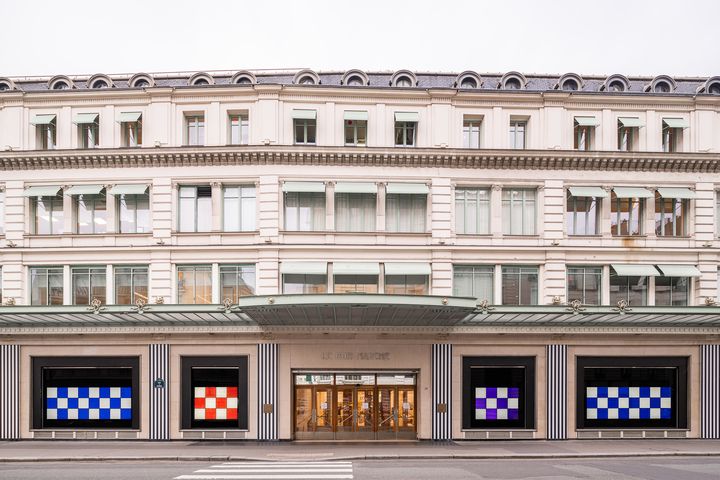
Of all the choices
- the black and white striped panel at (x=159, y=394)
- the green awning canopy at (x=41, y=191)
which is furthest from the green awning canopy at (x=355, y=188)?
the green awning canopy at (x=41, y=191)

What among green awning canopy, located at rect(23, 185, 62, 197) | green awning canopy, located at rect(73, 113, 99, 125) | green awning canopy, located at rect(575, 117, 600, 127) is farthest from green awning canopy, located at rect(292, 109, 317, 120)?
green awning canopy, located at rect(575, 117, 600, 127)

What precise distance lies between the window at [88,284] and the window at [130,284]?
2.43ft

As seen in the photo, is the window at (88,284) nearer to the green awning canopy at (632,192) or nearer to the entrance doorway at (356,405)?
the entrance doorway at (356,405)

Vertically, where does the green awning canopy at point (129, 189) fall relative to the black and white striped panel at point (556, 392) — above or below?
above

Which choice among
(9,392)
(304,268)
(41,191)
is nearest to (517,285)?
(304,268)

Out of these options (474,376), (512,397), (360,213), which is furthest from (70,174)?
(512,397)

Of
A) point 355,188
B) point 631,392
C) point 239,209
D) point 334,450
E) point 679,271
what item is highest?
point 355,188

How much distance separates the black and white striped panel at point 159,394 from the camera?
2358 cm

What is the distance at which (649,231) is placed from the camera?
24.9m

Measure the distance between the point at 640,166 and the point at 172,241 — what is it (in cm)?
2346

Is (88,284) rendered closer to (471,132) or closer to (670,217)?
(471,132)

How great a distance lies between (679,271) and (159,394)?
25.8 meters

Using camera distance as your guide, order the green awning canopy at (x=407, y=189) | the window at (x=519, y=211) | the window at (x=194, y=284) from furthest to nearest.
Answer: the window at (x=519, y=211) < the window at (x=194, y=284) < the green awning canopy at (x=407, y=189)

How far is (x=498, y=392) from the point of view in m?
24.2
